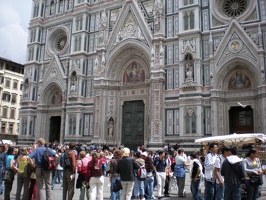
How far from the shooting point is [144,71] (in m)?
27.2

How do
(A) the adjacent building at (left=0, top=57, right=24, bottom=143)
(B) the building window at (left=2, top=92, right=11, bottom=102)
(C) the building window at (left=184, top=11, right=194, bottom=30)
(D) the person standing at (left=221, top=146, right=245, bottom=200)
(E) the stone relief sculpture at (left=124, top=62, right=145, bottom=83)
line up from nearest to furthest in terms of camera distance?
(D) the person standing at (left=221, top=146, right=245, bottom=200) → (C) the building window at (left=184, top=11, right=194, bottom=30) → (E) the stone relief sculpture at (left=124, top=62, right=145, bottom=83) → (A) the adjacent building at (left=0, top=57, right=24, bottom=143) → (B) the building window at (left=2, top=92, right=11, bottom=102)


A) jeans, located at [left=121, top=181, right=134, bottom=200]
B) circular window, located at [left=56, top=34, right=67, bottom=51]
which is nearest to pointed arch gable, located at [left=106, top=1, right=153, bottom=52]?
circular window, located at [left=56, top=34, right=67, bottom=51]

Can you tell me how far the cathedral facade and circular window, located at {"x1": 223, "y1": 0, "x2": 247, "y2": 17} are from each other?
0.28ft

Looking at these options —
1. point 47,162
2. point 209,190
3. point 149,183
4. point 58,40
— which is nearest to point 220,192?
point 209,190

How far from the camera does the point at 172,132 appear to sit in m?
23.7

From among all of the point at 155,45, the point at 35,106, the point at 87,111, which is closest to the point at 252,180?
the point at 155,45

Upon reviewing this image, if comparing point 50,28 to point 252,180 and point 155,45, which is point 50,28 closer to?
point 155,45

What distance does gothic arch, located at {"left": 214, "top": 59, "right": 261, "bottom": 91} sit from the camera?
21.9 metres

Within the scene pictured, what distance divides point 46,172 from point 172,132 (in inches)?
648

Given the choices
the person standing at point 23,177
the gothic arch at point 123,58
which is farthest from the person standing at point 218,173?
the gothic arch at point 123,58

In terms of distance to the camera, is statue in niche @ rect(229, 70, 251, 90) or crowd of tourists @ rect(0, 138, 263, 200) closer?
crowd of tourists @ rect(0, 138, 263, 200)

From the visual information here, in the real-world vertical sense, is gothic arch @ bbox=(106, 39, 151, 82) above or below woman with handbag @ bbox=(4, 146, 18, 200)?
above

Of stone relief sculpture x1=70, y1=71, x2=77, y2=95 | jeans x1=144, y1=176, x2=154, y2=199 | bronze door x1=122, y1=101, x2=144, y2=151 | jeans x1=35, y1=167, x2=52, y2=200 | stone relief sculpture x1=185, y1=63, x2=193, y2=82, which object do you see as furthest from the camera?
stone relief sculpture x1=70, y1=71, x2=77, y2=95

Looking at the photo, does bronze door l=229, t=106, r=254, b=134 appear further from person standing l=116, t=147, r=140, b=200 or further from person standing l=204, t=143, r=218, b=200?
person standing l=116, t=147, r=140, b=200
